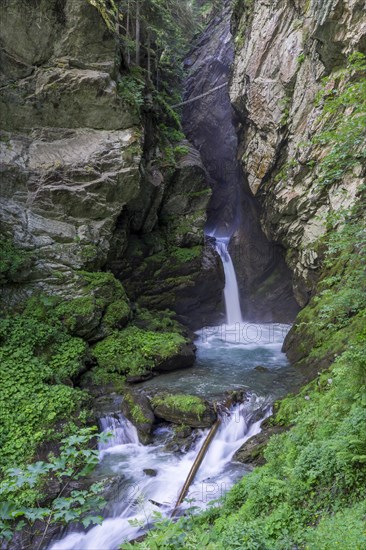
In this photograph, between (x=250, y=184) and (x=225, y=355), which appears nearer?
(x=225, y=355)

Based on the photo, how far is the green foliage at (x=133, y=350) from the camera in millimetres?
11070

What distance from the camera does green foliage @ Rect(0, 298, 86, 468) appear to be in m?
7.32

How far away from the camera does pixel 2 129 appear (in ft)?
40.5

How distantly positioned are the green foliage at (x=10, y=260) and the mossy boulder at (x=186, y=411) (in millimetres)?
5934

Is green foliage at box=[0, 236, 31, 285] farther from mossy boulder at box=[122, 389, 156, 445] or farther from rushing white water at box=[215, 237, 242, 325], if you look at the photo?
rushing white water at box=[215, 237, 242, 325]

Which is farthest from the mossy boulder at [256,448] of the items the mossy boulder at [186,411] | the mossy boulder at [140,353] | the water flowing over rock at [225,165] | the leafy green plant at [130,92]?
the leafy green plant at [130,92]

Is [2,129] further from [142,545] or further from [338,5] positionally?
[142,545]

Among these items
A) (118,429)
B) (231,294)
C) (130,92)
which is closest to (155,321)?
(118,429)

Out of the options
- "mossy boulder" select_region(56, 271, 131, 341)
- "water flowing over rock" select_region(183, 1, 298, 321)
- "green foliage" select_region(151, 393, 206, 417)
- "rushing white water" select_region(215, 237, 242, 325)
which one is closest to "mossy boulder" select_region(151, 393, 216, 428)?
"green foliage" select_region(151, 393, 206, 417)

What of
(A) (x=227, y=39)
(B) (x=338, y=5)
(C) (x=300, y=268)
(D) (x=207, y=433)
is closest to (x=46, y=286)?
(D) (x=207, y=433)

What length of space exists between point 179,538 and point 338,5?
11.7 metres

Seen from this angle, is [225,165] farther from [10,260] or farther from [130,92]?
[10,260]

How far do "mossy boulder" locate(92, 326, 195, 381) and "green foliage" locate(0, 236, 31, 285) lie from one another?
11.3ft

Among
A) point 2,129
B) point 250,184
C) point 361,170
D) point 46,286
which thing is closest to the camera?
point 361,170
